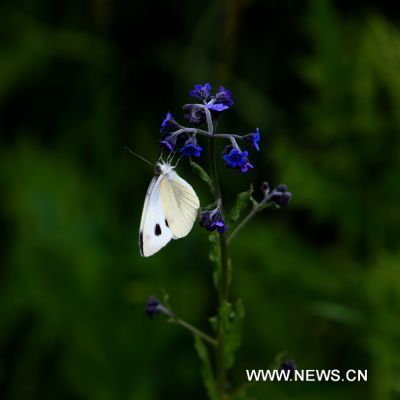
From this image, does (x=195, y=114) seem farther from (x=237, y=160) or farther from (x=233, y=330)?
(x=233, y=330)

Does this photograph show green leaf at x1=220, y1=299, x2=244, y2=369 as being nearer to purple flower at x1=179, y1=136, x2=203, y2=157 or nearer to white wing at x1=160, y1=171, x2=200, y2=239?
white wing at x1=160, y1=171, x2=200, y2=239

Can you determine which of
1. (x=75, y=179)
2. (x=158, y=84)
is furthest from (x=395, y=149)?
(x=75, y=179)

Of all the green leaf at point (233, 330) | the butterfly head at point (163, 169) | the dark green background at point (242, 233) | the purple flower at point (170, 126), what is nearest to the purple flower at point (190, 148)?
the purple flower at point (170, 126)

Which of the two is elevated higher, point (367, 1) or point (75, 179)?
point (367, 1)

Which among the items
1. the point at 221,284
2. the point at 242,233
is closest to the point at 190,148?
the point at 221,284

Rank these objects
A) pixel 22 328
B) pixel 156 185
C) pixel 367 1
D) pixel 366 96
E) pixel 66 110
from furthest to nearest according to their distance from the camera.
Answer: pixel 66 110
pixel 367 1
pixel 22 328
pixel 366 96
pixel 156 185

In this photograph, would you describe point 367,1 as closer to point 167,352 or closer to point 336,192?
point 336,192
